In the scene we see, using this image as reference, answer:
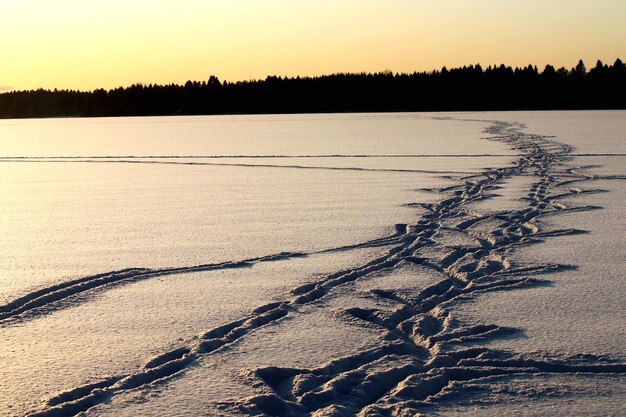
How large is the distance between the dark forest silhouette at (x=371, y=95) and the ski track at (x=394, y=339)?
61.0 meters

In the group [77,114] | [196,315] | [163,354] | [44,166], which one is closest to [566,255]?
[196,315]

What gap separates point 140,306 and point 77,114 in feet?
269

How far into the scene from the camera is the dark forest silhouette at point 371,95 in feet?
223

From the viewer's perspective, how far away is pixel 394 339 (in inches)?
123

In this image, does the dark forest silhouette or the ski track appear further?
the dark forest silhouette

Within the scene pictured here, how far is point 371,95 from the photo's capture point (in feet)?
249

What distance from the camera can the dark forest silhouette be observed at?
67.9 meters

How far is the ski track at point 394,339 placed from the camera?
8.25 ft

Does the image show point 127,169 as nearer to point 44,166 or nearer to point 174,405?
point 44,166

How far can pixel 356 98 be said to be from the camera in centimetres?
7619

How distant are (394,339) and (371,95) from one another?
242 feet

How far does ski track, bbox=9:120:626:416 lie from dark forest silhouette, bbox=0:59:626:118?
6104 cm

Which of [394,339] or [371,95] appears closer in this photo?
[394,339]

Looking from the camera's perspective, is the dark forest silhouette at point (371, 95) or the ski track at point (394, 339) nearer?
the ski track at point (394, 339)
